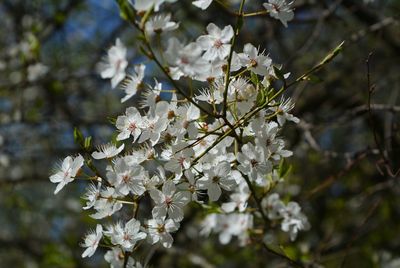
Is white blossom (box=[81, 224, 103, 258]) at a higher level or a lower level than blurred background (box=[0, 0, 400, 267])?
higher

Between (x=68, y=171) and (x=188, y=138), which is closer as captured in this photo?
(x=188, y=138)

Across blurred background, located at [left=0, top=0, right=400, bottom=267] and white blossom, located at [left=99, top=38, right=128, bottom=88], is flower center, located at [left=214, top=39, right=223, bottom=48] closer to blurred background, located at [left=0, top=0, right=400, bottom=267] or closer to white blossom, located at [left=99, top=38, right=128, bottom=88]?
white blossom, located at [left=99, top=38, right=128, bottom=88]

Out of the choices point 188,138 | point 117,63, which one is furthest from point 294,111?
point 117,63

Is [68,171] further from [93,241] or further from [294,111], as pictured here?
[294,111]

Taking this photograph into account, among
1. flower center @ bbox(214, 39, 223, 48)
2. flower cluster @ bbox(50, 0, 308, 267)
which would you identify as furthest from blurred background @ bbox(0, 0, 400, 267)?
flower center @ bbox(214, 39, 223, 48)

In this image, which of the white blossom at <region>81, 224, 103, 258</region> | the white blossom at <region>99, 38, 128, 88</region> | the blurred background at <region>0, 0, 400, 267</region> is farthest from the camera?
the blurred background at <region>0, 0, 400, 267</region>

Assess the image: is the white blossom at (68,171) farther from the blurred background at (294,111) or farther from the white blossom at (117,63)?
the blurred background at (294,111)

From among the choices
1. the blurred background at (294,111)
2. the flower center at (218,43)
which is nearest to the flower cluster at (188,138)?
the flower center at (218,43)

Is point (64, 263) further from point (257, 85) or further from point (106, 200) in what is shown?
point (257, 85)

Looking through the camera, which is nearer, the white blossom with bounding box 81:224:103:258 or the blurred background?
the white blossom with bounding box 81:224:103:258

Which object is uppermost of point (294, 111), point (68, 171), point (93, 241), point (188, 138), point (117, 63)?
point (117, 63)

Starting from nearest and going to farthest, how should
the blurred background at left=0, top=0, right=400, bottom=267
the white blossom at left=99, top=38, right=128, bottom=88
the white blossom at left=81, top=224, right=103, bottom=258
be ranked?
the white blossom at left=99, top=38, right=128, bottom=88, the white blossom at left=81, top=224, right=103, bottom=258, the blurred background at left=0, top=0, right=400, bottom=267
